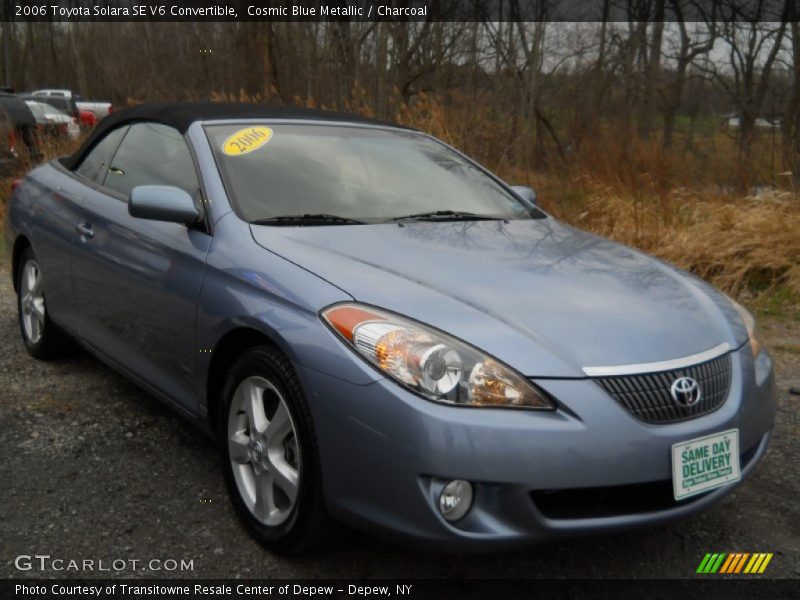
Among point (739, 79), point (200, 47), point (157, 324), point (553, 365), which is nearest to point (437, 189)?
point (157, 324)

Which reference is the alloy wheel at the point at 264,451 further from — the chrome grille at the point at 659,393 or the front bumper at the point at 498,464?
the chrome grille at the point at 659,393

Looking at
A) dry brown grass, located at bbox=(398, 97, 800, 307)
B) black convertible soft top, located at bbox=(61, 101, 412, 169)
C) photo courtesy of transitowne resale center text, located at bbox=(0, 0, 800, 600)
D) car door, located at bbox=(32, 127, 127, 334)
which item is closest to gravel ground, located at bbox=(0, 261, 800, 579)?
photo courtesy of transitowne resale center text, located at bbox=(0, 0, 800, 600)

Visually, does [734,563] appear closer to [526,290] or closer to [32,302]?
[526,290]

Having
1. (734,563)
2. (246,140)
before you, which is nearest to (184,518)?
(246,140)

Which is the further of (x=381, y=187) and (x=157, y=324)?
(x=381, y=187)

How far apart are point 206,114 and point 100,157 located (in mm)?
865

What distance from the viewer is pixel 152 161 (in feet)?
11.6

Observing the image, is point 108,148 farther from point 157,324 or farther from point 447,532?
point 447,532

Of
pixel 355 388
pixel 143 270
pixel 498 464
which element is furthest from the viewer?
pixel 143 270

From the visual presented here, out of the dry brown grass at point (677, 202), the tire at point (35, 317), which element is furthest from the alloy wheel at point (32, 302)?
the dry brown grass at point (677, 202)

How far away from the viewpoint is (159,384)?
122 inches

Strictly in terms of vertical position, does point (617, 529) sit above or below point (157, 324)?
below

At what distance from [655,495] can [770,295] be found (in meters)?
4.50

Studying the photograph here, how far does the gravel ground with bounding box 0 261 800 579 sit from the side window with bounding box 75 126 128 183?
43.4 inches
